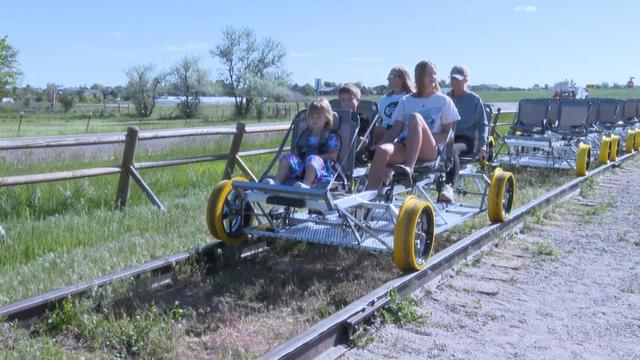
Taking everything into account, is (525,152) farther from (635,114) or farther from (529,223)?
(635,114)

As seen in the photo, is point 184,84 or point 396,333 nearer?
point 396,333

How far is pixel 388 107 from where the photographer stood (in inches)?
301

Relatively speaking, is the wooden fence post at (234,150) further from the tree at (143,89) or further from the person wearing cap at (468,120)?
the tree at (143,89)

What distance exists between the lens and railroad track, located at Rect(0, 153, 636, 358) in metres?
3.97

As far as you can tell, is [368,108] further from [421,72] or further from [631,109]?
[631,109]

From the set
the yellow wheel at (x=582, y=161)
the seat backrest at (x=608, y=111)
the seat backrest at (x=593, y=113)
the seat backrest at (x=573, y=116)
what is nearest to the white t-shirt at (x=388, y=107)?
the yellow wheel at (x=582, y=161)

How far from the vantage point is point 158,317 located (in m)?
4.51

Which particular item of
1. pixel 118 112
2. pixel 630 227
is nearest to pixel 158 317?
pixel 630 227

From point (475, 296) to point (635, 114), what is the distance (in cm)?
1853

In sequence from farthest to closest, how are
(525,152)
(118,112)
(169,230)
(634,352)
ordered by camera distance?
(118,112) < (525,152) < (169,230) < (634,352)

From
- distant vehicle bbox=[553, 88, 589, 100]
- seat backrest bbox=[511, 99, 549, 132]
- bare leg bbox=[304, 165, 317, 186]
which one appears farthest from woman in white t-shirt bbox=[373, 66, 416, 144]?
distant vehicle bbox=[553, 88, 589, 100]

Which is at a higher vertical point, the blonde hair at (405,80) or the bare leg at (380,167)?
the blonde hair at (405,80)

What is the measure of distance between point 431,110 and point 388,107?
2.83 feet

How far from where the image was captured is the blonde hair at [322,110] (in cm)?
604
